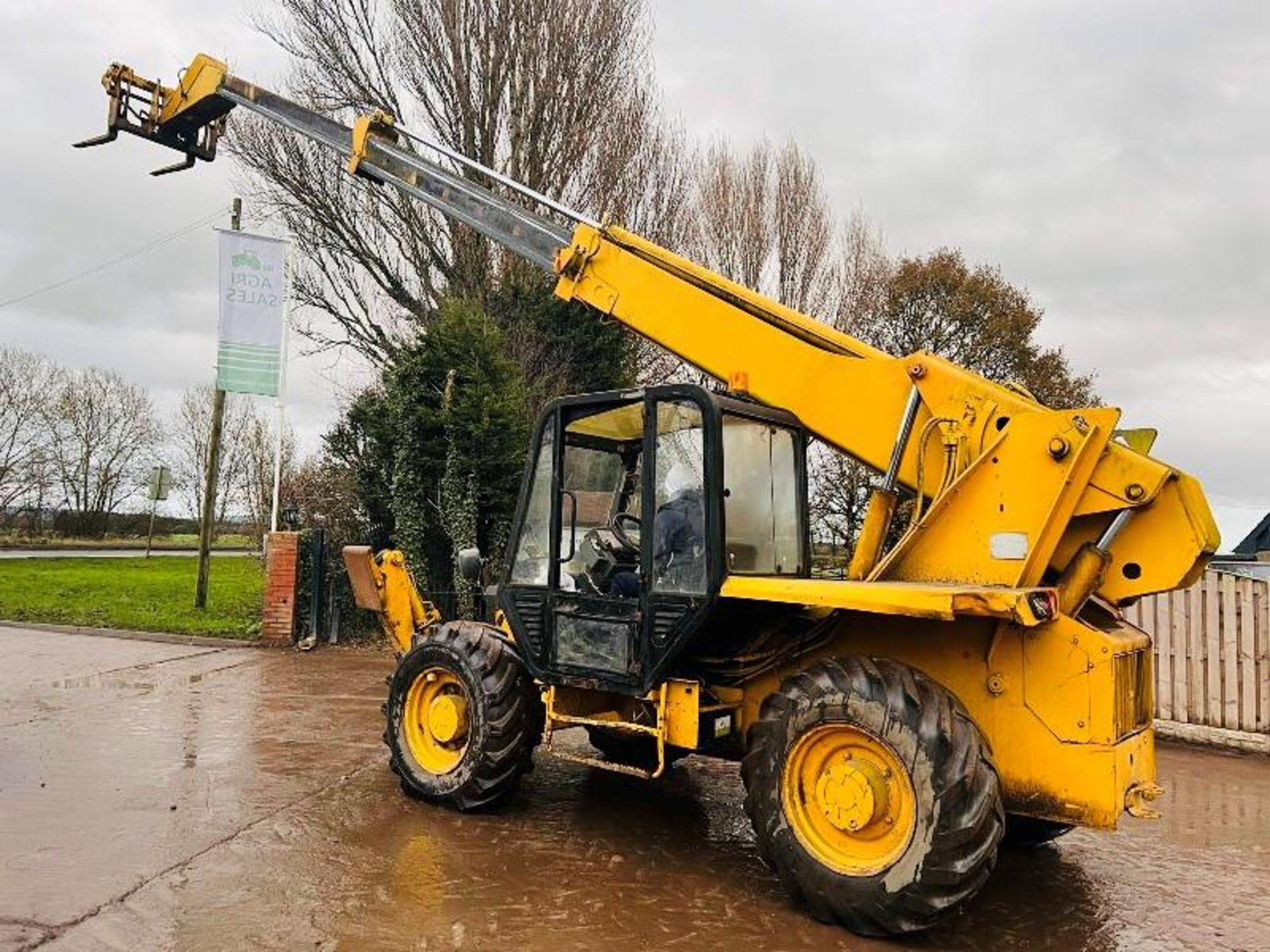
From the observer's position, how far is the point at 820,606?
439 centimetres

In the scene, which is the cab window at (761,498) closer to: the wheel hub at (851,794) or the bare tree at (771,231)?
the wheel hub at (851,794)

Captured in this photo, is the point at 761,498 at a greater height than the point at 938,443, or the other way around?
the point at 938,443

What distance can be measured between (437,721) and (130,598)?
526 inches

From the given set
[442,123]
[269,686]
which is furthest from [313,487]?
[442,123]

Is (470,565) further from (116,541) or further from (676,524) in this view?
(116,541)

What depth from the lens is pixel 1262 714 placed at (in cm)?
857

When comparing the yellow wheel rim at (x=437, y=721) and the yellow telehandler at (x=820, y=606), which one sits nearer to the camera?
the yellow telehandler at (x=820, y=606)

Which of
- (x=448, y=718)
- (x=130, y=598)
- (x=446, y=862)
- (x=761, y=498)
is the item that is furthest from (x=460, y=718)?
(x=130, y=598)

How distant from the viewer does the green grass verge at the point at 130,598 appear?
13719 mm

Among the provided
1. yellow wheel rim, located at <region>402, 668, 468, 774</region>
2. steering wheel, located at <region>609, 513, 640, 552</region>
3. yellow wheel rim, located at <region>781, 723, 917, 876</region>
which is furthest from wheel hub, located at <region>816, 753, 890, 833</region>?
yellow wheel rim, located at <region>402, 668, 468, 774</region>

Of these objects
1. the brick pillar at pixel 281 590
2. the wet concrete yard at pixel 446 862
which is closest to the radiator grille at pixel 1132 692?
the wet concrete yard at pixel 446 862

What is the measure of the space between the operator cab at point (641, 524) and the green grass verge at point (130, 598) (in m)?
8.75

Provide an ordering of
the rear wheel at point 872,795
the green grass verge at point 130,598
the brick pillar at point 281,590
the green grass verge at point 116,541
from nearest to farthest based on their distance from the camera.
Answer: the rear wheel at point 872,795, the brick pillar at point 281,590, the green grass verge at point 130,598, the green grass verge at point 116,541

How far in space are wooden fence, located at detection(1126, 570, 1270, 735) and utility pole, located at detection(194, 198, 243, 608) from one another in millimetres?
12835
